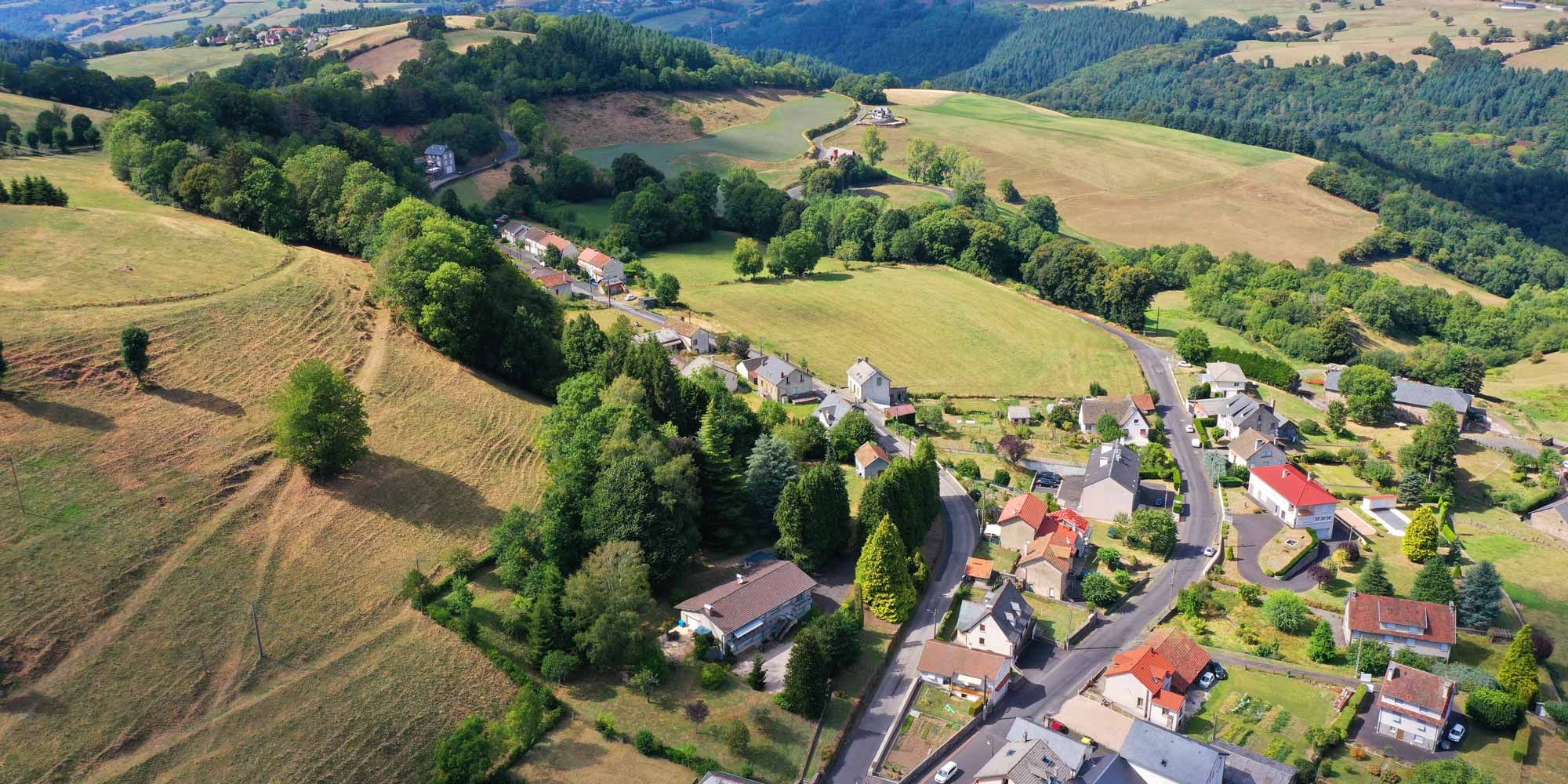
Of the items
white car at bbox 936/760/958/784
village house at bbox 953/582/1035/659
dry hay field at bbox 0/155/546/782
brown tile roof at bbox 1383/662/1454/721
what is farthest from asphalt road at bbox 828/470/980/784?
brown tile roof at bbox 1383/662/1454/721

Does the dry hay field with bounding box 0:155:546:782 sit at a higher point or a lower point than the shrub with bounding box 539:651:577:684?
higher

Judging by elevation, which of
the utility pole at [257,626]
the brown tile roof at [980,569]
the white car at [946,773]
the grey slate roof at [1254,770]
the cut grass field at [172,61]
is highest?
the cut grass field at [172,61]

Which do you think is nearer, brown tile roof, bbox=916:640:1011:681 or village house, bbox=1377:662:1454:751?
village house, bbox=1377:662:1454:751

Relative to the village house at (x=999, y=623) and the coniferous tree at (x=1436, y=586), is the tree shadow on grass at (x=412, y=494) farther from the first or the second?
the coniferous tree at (x=1436, y=586)

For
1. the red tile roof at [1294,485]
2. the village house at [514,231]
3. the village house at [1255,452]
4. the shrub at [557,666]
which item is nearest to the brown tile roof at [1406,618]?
the red tile roof at [1294,485]

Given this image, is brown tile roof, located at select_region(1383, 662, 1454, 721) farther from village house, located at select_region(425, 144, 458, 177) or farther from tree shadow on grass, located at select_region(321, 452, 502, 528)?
village house, located at select_region(425, 144, 458, 177)

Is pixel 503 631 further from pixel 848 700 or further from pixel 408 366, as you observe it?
pixel 408 366

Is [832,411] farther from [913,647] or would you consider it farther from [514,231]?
[514,231]

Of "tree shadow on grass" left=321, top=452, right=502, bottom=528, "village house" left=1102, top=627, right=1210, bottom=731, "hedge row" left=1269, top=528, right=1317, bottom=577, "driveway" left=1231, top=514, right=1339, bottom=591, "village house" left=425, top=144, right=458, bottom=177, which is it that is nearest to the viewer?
"village house" left=1102, top=627, right=1210, bottom=731
